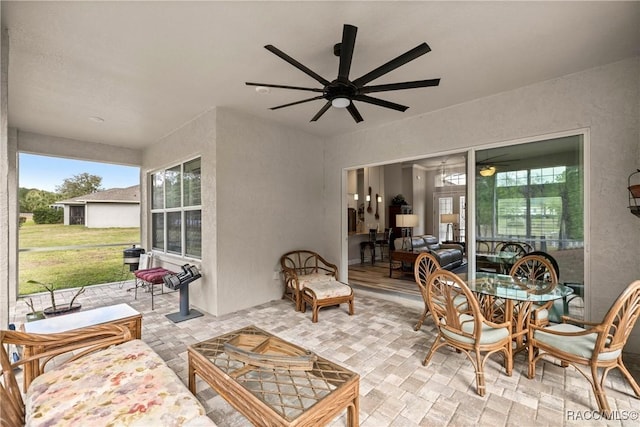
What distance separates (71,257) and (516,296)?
7.39 metres

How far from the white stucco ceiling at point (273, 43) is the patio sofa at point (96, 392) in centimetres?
226

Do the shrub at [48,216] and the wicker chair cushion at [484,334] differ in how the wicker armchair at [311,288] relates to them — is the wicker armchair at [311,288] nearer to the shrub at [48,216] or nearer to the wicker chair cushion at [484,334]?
the wicker chair cushion at [484,334]

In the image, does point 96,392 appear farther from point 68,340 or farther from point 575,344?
point 575,344

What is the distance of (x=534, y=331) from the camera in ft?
7.63

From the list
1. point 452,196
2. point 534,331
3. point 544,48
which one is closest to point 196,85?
point 544,48

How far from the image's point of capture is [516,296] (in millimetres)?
2369

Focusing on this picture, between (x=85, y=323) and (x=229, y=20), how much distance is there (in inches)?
109

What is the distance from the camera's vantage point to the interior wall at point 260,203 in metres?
3.87

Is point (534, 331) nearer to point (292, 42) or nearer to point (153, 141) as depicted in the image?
point (292, 42)

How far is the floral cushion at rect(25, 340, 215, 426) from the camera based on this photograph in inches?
49.2

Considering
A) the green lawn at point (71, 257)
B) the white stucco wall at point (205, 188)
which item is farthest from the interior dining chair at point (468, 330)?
the green lawn at point (71, 257)

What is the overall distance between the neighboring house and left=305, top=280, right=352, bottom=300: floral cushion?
4.74m

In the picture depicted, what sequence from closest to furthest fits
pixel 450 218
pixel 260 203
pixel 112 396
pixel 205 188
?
pixel 112 396, pixel 205 188, pixel 260 203, pixel 450 218

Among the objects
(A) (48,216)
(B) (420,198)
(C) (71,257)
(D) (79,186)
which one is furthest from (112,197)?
(B) (420,198)
